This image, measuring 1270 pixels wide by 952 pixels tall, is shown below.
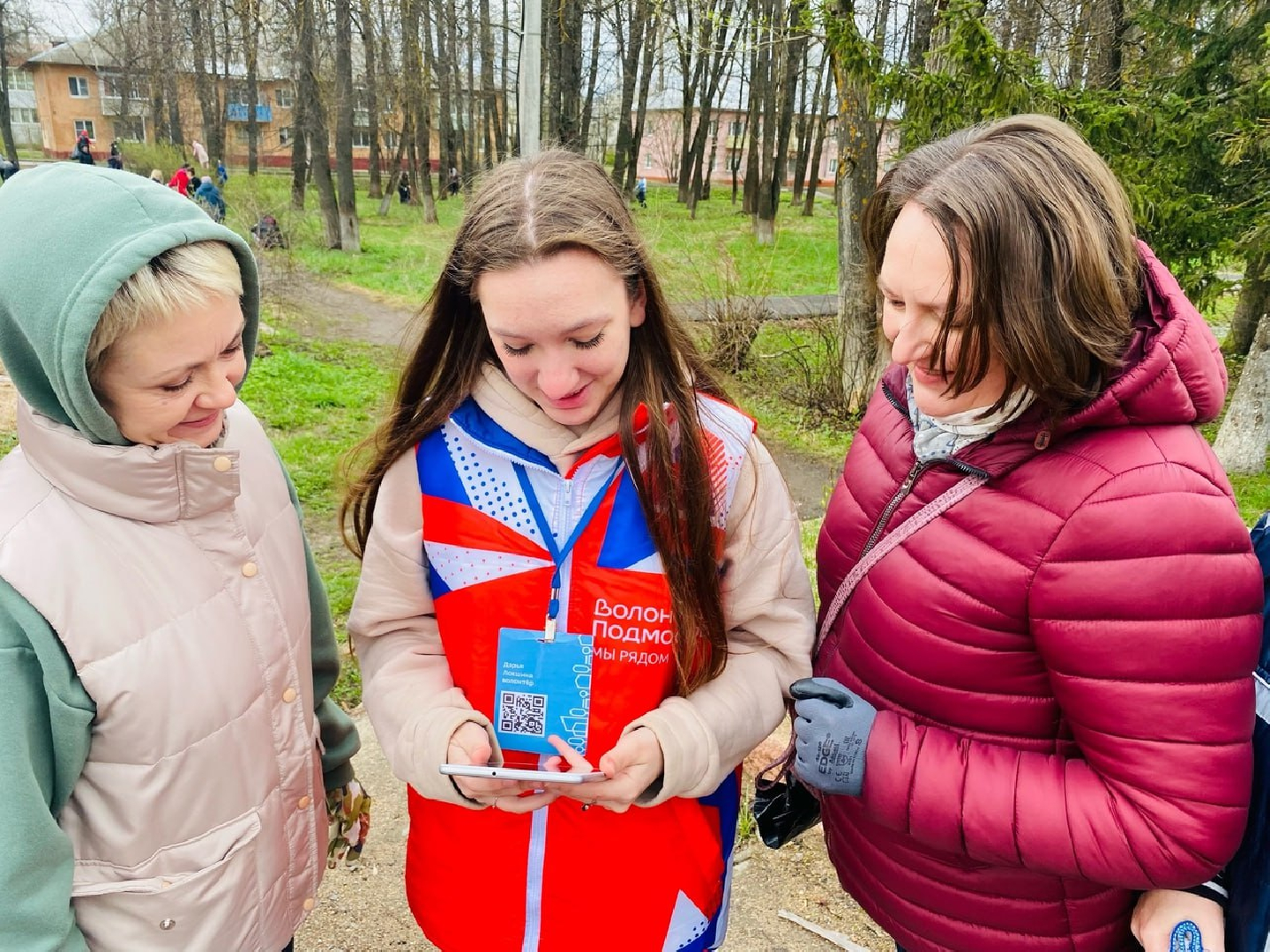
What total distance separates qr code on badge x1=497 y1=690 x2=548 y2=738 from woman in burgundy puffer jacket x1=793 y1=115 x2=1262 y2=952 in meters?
0.39

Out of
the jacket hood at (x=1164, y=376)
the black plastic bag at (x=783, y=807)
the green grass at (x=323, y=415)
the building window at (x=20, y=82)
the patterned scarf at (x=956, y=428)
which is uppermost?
the building window at (x=20, y=82)

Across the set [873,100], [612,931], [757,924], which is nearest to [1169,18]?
[873,100]

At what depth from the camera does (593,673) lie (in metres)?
1.46

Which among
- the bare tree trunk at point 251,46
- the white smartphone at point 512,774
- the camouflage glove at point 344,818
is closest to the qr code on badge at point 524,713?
the white smartphone at point 512,774

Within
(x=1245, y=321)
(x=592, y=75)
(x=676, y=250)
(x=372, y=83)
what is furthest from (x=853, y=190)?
(x=372, y=83)

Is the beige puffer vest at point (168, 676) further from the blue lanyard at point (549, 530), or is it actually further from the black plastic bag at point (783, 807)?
the black plastic bag at point (783, 807)

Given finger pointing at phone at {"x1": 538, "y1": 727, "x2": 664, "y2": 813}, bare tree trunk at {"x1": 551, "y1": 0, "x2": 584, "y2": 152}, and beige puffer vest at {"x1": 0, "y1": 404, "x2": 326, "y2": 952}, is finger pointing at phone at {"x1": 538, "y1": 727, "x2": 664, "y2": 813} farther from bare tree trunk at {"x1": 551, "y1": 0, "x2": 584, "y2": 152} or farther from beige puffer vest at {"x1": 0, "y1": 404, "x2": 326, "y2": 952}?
bare tree trunk at {"x1": 551, "y1": 0, "x2": 584, "y2": 152}

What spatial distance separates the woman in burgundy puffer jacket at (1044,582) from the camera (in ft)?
3.78

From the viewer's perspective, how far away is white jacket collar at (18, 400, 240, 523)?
1.28 metres

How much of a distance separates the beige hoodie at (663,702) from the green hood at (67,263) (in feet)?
1.51

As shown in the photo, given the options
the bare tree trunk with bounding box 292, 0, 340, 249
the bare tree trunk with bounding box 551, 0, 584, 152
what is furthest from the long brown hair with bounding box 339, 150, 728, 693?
the bare tree trunk with bounding box 292, 0, 340, 249

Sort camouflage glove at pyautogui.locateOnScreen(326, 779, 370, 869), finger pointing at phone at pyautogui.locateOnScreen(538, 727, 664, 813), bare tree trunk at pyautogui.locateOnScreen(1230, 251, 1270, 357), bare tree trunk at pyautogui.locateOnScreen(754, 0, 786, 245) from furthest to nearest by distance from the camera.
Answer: bare tree trunk at pyautogui.locateOnScreen(754, 0, 786, 245), bare tree trunk at pyautogui.locateOnScreen(1230, 251, 1270, 357), camouflage glove at pyautogui.locateOnScreen(326, 779, 370, 869), finger pointing at phone at pyautogui.locateOnScreen(538, 727, 664, 813)

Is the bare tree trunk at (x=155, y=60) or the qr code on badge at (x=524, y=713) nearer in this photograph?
the qr code on badge at (x=524, y=713)

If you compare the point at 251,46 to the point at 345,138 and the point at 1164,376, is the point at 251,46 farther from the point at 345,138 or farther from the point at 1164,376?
the point at 1164,376
